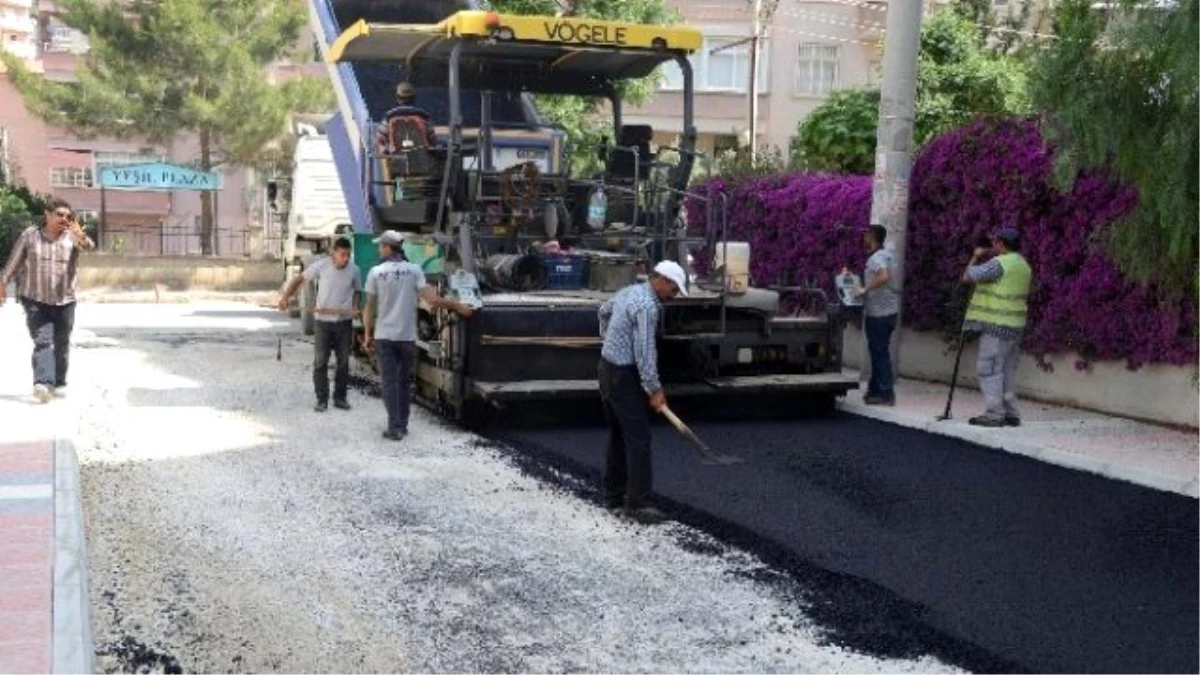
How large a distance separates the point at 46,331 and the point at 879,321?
21.8ft

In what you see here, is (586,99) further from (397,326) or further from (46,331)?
(46,331)

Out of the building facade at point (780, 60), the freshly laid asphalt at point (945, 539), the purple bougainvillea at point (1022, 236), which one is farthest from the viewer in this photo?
the building facade at point (780, 60)

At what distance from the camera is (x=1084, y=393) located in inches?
412

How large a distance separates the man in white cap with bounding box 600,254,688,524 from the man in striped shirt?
528 cm

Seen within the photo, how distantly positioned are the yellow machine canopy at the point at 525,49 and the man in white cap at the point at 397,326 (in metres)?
1.85

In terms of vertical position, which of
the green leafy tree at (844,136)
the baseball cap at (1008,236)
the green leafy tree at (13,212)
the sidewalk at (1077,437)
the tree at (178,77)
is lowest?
the sidewalk at (1077,437)

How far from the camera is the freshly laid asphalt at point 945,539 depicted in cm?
498

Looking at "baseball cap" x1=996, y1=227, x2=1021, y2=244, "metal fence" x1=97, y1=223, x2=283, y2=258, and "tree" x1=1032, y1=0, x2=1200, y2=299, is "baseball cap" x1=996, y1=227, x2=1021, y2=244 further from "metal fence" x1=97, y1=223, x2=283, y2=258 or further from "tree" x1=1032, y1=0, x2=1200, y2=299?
"metal fence" x1=97, y1=223, x2=283, y2=258

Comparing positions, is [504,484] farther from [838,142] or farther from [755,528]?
[838,142]

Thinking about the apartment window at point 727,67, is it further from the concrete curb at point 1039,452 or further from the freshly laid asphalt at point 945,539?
the freshly laid asphalt at point 945,539

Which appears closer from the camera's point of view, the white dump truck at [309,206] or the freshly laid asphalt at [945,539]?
the freshly laid asphalt at [945,539]

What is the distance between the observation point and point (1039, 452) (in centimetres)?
868

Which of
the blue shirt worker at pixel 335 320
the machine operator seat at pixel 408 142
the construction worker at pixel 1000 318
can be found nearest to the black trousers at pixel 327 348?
the blue shirt worker at pixel 335 320

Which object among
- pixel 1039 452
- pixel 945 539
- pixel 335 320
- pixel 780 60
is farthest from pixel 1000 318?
pixel 780 60
